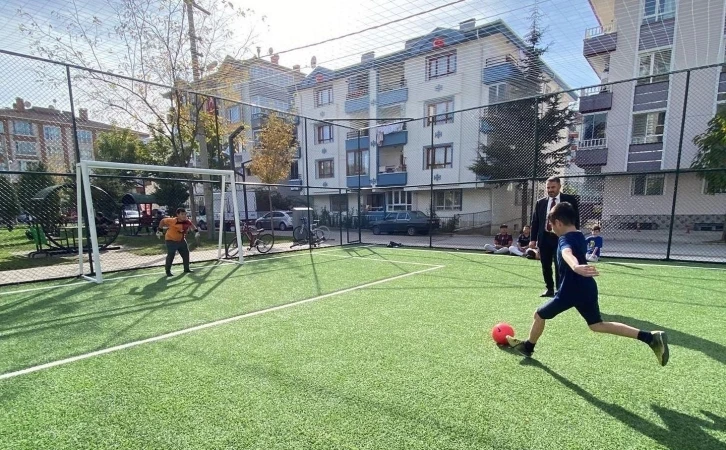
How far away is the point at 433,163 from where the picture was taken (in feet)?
36.7

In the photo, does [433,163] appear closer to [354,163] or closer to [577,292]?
[577,292]

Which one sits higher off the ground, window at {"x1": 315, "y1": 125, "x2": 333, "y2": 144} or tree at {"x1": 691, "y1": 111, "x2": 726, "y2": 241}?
window at {"x1": 315, "y1": 125, "x2": 333, "y2": 144}

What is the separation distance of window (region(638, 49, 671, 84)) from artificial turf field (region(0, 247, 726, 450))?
50.7 ft

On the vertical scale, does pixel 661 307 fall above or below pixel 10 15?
below

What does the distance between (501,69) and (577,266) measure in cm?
1789

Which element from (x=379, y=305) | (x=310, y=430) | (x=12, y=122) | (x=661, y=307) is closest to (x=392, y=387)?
(x=310, y=430)

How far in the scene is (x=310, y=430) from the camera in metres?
2.06

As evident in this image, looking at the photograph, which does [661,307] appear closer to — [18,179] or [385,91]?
[18,179]

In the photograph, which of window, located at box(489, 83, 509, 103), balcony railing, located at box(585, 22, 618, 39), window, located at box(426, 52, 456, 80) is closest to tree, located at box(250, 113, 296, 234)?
window, located at box(426, 52, 456, 80)

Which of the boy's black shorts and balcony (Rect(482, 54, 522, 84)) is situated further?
balcony (Rect(482, 54, 522, 84))

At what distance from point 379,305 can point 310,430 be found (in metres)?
2.76

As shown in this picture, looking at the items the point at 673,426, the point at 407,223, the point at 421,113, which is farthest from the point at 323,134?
the point at 673,426

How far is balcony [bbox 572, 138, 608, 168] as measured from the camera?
16.8m

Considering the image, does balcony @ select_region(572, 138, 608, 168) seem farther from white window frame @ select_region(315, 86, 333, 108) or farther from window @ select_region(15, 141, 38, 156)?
window @ select_region(15, 141, 38, 156)
